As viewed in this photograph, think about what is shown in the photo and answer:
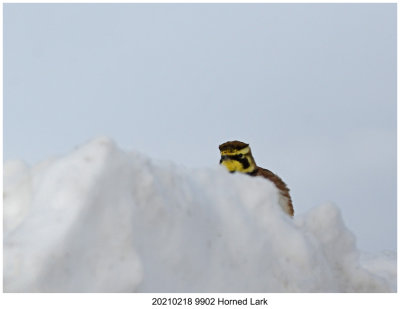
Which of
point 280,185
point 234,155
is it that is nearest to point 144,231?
point 234,155

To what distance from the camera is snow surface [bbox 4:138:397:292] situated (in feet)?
14.5

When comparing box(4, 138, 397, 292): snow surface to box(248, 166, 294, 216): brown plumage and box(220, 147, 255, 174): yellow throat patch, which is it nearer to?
box(220, 147, 255, 174): yellow throat patch

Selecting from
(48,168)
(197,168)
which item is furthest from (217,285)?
(48,168)

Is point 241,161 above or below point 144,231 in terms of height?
above

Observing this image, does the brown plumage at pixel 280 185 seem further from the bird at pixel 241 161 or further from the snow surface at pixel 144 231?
the snow surface at pixel 144 231

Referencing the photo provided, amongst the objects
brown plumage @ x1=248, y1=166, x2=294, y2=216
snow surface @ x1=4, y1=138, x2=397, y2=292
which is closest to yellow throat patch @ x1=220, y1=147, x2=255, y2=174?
brown plumage @ x1=248, y1=166, x2=294, y2=216

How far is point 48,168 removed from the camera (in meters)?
4.78

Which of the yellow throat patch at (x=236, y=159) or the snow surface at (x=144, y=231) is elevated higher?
the yellow throat patch at (x=236, y=159)

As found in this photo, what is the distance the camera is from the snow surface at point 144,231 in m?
4.43

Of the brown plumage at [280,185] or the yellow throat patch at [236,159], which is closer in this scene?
the yellow throat patch at [236,159]

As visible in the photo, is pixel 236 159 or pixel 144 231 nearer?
pixel 144 231

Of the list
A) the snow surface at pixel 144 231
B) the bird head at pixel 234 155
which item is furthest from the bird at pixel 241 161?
the snow surface at pixel 144 231

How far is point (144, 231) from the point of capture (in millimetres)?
4812

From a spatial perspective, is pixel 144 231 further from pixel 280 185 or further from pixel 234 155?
pixel 280 185
